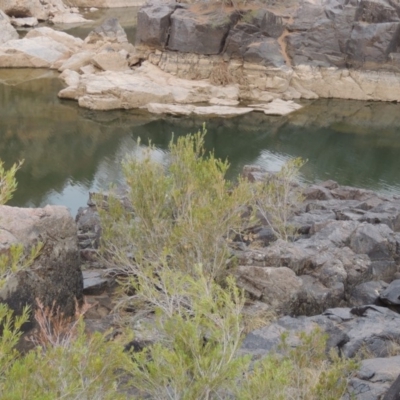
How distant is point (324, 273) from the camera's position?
451 inches

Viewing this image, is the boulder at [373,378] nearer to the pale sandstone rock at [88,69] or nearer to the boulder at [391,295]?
the boulder at [391,295]

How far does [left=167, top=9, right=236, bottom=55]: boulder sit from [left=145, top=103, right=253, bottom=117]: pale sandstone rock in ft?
14.4

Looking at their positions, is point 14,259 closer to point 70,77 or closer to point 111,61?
point 70,77

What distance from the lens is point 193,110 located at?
1106 inches

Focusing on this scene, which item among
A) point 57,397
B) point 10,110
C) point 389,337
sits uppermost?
point 57,397

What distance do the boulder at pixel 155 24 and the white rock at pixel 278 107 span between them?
6.23 meters

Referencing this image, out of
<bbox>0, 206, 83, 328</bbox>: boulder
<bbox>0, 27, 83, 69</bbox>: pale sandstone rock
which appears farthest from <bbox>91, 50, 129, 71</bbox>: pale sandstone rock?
<bbox>0, 206, 83, 328</bbox>: boulder

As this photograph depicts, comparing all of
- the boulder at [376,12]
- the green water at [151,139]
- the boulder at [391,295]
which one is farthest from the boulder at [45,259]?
the boulder at [376,12]

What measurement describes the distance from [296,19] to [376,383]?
28.0 metres

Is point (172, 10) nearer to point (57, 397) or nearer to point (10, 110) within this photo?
point (10, 110)

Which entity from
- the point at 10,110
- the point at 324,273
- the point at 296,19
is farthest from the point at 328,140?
the point at 324,273

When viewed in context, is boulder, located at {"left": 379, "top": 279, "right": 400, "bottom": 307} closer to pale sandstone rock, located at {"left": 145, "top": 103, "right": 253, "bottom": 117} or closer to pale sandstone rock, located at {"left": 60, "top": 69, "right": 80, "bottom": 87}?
pale sandstone rock, located at {"left": 145, "top": 103, "right": 253, "bottom": 117}

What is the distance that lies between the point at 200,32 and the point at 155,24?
2.41 m

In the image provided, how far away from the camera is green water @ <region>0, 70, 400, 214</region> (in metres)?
21.7
